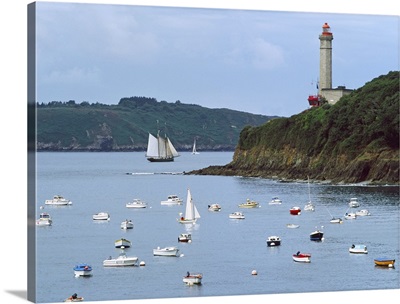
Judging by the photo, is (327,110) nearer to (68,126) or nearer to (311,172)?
(311,172)

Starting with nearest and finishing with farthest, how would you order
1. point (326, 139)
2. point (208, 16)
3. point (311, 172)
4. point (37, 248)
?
1. point (37, 248)
2. point (208, 16)
3. point (311, 172)
4. point (326, 139)

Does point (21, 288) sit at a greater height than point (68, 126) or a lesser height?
lesser

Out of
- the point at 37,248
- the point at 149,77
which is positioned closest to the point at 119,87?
the point at 149,77

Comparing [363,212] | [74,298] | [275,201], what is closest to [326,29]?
[74,298]

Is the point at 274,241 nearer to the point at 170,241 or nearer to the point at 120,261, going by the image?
the point at 170,241

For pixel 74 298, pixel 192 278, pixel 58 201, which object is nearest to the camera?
pixel 74 298

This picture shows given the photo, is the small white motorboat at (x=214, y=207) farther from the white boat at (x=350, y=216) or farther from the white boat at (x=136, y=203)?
the white boat at (x=350, y=216)

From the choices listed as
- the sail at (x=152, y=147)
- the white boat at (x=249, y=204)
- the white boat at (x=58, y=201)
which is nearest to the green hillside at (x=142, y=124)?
the sail at (x=152, y=147)
